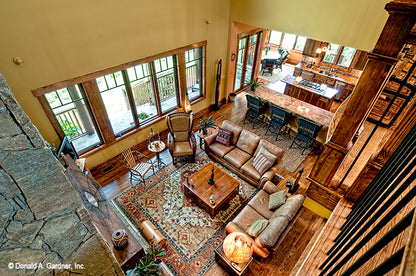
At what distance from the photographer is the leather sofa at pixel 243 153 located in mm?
5270

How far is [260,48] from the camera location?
351 inches

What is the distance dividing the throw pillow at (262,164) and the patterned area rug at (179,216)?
22.0 inches

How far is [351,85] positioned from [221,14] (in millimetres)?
5945

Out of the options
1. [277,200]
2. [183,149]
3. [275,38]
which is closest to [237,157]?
[183,149]

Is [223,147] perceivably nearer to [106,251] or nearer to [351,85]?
[106,251]

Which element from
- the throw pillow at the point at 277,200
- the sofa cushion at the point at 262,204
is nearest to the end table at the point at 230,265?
Result: the sofa cushion at the point at 262,204

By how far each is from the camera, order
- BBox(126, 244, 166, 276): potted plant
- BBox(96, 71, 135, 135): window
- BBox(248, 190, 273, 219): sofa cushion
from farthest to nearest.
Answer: BBox(96, 71, 135, 135): window → BBox(248, 190, 273, 219): sofa cushion → BBox(126, 244, 166, 276): potted plant

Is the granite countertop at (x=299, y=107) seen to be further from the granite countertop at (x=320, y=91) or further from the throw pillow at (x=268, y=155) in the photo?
the throw pillow at (x=268, y=155)

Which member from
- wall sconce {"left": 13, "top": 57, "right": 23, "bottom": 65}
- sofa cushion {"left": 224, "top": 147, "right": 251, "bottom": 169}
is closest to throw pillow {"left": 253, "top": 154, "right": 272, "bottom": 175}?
sofa cushion {"left": 224, "top": 147, "right": 251, "bottom": 169}

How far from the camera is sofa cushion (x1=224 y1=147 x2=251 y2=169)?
5574mm

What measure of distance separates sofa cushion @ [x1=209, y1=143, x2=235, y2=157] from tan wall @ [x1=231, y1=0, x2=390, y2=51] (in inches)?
137

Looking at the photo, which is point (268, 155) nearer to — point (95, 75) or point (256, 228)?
point (256, 228)

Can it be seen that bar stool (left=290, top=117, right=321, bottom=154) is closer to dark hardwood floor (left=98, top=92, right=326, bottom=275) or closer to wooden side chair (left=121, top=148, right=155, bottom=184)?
dark hardwood floor (left=98, top=92, right=326, bottom=275)

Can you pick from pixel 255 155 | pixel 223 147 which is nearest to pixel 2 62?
pixel 223 147
